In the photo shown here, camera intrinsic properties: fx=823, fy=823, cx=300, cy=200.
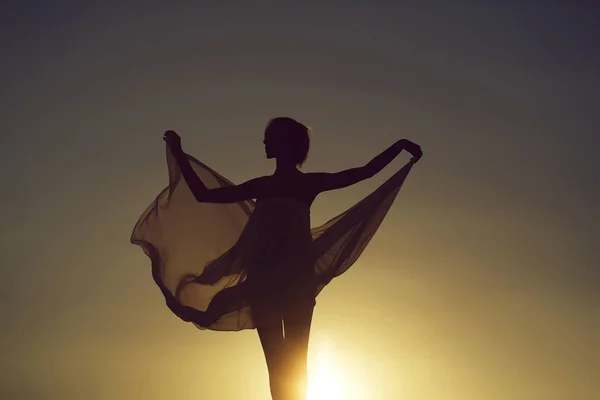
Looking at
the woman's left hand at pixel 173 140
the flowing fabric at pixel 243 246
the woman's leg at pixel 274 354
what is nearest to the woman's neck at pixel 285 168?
the flowing fabric at pixel 243 246

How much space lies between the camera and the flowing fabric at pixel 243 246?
5.35 metres

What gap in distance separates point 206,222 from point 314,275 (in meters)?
1.14

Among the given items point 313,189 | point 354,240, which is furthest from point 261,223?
point 354,240

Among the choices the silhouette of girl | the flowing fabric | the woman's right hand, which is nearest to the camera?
the silhouette of girl

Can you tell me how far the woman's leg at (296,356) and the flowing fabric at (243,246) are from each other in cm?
15

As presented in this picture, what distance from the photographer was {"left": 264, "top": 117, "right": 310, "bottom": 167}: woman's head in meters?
5.39

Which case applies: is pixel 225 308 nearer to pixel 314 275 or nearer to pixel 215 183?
pixel 314 275

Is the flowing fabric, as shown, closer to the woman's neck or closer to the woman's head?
the woman's neck

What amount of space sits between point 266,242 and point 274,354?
29.6 inches

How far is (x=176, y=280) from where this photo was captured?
236 inches

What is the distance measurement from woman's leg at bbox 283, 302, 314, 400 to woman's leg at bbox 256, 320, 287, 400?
1.5 inches

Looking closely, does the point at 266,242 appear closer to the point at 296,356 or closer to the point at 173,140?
the point at 296,356

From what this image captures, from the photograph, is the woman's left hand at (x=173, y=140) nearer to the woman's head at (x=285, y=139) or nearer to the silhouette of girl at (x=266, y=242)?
the silhouette of girl at (x=266, y=242)

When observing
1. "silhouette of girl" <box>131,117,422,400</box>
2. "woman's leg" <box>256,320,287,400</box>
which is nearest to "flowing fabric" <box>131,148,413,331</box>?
"silhouette of girl" <box>131,117,422,400</box>
